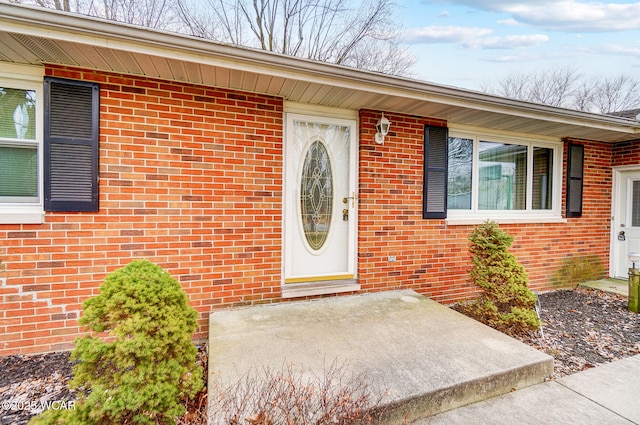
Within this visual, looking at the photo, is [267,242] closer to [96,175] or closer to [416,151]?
[96,175]

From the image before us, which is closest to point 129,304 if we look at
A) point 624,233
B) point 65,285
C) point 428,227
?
point 65,285

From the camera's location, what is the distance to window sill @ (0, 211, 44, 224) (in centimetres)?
262

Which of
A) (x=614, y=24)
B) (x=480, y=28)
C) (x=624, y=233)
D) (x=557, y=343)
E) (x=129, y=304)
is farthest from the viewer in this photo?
(x=480, y=28)

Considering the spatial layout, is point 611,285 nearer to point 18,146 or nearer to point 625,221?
point 625,221

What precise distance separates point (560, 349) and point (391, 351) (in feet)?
7.12

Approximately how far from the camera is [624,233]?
5613mm

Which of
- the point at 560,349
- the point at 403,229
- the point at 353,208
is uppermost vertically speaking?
the point at 353,208

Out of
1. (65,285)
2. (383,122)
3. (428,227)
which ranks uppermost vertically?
(383,122)

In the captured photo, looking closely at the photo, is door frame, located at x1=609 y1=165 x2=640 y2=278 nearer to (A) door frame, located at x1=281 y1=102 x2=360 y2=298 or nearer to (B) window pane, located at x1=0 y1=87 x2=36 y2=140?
(A) door frame, located at x1=281 y1=102 x2=360 y2=298

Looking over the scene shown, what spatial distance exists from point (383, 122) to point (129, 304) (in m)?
3.22

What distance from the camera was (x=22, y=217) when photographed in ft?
8.71

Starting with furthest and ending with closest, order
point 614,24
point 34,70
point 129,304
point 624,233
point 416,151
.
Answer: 1. point 614,24
2. point 624,233
3. point 416,151
4. point 34,70
5. point 129,304

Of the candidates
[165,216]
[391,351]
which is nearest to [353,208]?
[391,351]

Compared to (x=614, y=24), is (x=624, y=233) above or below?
below
